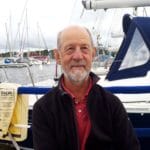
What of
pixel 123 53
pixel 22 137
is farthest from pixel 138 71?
pixel 22 137

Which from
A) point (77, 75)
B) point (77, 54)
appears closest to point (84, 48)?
point (77, 54)

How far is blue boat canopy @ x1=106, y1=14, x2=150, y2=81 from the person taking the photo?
7.44m

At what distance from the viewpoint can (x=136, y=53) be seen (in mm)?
7582

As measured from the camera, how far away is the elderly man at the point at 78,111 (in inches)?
109

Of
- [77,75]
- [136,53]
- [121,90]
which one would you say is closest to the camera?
[77,75]

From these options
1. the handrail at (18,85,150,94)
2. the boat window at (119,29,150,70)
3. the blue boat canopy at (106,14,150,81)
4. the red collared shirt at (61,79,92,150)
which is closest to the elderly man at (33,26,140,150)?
the red collared shirt at (61,79,92,150)

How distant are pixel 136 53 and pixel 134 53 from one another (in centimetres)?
4

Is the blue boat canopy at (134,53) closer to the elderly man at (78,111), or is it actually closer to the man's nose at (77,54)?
the elderly man at (78,111)

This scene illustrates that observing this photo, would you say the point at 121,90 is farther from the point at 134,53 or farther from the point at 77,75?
the point at 134,53

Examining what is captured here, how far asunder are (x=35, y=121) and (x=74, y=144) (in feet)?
1.09

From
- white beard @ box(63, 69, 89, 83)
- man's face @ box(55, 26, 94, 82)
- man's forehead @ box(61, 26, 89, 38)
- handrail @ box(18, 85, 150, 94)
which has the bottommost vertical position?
handrail @ box(18, 85, 150, 94)

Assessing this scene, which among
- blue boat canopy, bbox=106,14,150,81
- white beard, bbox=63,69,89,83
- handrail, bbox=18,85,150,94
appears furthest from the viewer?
blue boat canopy, bbox=106,14,150,81

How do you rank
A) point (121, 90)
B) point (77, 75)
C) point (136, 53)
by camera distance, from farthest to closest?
point (136, 53) → point (121, 90) → point (77, 75)

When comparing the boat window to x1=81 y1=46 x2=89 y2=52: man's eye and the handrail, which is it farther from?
x1=81 y1=46 x2=89 y2=52: man's eye
